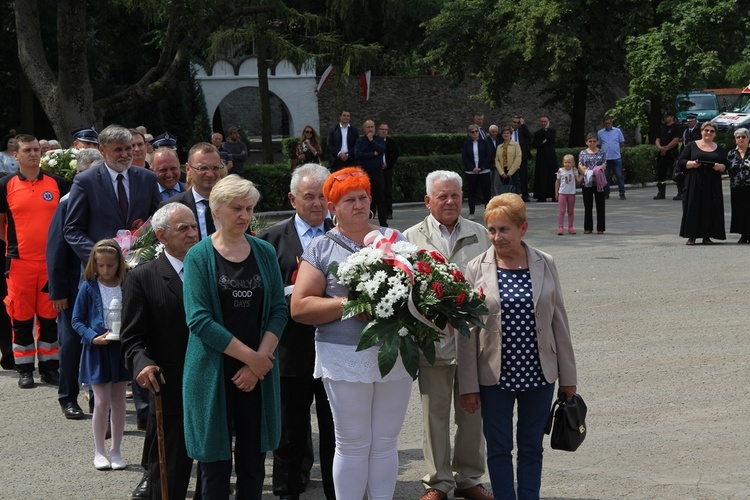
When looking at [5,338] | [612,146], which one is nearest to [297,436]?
[5,338]

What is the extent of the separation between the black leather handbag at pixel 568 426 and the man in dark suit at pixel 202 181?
99.0 inches

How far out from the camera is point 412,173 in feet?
83.0

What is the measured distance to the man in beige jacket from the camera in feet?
20.2

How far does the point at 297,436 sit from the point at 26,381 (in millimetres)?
4236

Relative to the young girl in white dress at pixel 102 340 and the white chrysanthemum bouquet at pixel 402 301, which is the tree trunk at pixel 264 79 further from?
the white chrysanthemum bouquet at pixel 402 301

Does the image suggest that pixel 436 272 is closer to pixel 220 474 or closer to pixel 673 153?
pixel 220 474

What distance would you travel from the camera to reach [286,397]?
6148 millimetres

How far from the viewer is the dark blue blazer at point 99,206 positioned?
25.7 ft

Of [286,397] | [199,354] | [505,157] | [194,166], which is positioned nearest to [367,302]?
[199,354]

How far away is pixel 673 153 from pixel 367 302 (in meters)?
22.1

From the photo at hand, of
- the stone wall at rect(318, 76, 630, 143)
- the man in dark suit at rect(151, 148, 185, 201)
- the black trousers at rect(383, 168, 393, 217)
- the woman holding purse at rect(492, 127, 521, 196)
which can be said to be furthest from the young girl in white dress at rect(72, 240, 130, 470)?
the stone wall at rect(318, 76, 630, 143)

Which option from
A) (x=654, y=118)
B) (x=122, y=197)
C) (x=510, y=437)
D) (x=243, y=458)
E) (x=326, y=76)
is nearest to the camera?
(x=243, y=458)

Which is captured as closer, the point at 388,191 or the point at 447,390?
the point at 447,390

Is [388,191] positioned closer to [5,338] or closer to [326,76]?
[5,338]
